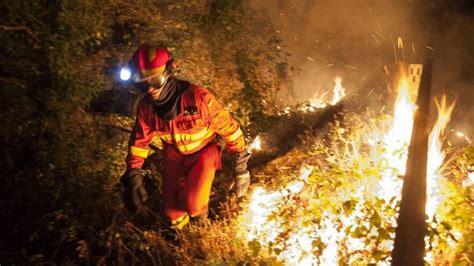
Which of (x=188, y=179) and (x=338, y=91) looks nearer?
(x=188, y=179)

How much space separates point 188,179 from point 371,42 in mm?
6115

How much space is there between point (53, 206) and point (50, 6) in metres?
2.28

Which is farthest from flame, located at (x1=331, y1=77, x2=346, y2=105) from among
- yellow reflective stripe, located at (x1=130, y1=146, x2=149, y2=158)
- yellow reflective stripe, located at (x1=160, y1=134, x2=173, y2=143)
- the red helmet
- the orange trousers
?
the red helmet

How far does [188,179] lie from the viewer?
4.23m

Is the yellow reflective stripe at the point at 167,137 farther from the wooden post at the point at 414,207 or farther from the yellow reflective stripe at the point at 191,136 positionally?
the wooden post at the point at 414,207

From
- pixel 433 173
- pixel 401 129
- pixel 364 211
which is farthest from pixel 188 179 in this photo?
pixel 433 173

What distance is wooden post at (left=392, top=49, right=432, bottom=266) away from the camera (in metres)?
3.01

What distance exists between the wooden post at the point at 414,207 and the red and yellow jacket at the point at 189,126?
1.58 meters

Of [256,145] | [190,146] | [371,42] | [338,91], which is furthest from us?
[371,42]

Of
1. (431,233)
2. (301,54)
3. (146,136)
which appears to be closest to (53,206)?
(146,136)

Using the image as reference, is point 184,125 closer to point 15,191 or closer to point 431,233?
point 431,233

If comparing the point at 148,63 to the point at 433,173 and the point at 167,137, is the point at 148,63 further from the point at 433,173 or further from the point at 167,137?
the point at 433,173

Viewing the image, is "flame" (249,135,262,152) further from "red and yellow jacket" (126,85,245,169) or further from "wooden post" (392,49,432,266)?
"wooden post" (392,49,432,266)

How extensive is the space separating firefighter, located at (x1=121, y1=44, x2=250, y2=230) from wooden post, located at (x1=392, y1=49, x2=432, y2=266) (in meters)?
1.57
